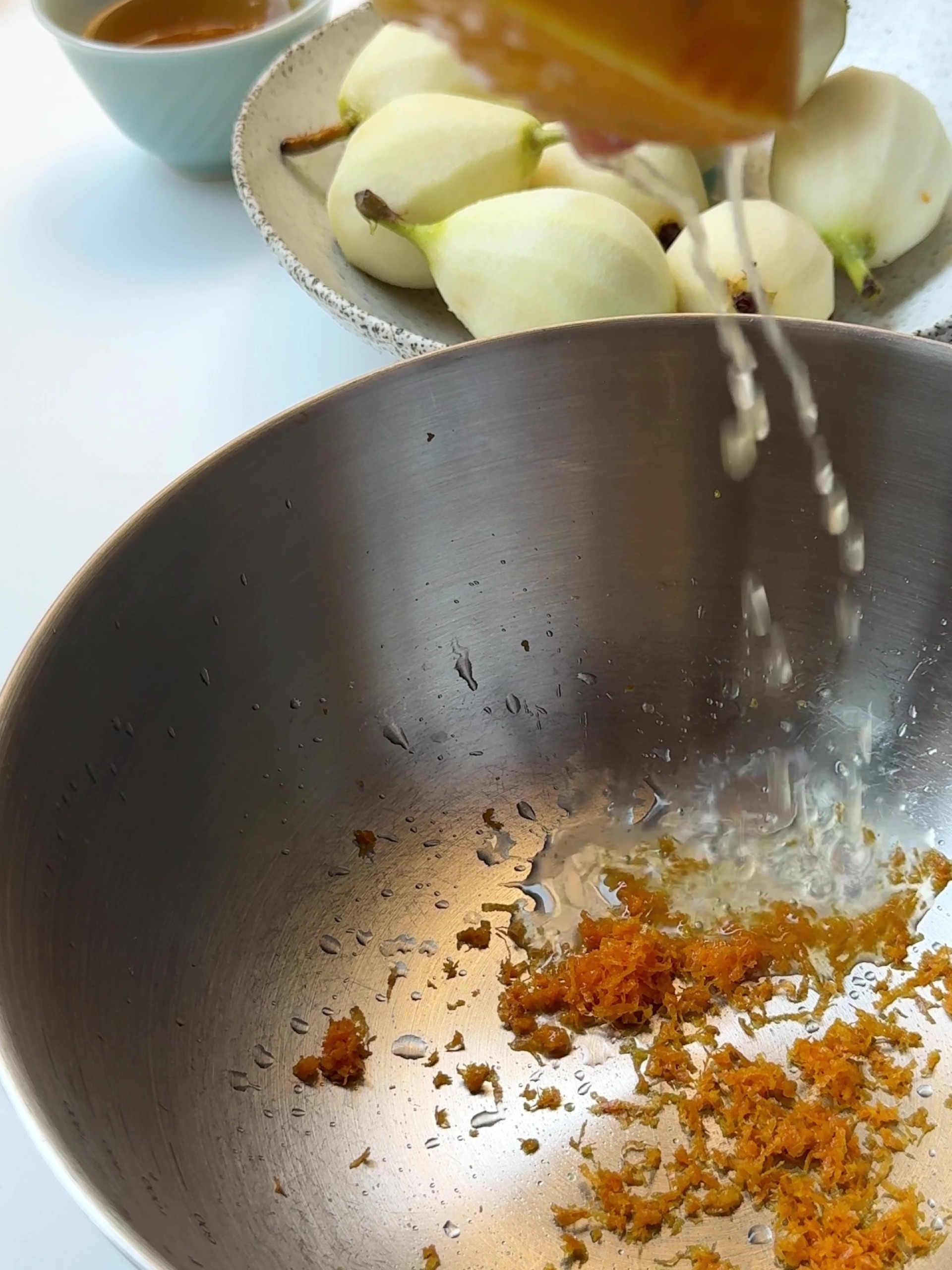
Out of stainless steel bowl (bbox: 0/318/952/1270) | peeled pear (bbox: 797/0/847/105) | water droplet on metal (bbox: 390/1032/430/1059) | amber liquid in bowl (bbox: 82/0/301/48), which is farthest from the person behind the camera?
amber liquid in bowl (bbox: 82/0/301/48)

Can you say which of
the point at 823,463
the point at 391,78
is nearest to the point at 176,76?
the point at 391,78

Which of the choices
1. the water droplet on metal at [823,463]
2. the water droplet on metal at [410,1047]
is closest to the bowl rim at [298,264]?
the water droplet on metal at [823,463]

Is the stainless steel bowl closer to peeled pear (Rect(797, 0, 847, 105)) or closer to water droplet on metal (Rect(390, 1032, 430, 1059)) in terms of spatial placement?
water droplet on metal (Rect(390, 1032, 430, 1059))

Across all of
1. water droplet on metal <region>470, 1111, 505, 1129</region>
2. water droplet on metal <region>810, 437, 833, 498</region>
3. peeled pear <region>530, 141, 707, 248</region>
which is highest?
peeled pear <region>530, 141, 707, 248</region>

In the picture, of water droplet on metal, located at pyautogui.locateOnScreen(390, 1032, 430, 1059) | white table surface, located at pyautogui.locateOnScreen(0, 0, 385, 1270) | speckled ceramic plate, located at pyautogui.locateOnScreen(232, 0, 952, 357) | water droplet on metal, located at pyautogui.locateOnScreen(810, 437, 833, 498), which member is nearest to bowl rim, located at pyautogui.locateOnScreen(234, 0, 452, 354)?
speckled ceramic plate, located at pyautogui.locateOnScreen(232, 0, 952, 357)

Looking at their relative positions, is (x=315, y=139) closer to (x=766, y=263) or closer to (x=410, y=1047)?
(x=766, y=263)

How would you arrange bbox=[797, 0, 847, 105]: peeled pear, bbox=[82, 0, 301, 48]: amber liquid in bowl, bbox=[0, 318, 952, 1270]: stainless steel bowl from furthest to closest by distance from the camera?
bbox=[82, 0, 301, 48]: amber liquid in bowl
bbox=[797, 0, 847, 105]: peeled pear
bbox=[0, 318, 952, 1270]: stainless steel bowl
